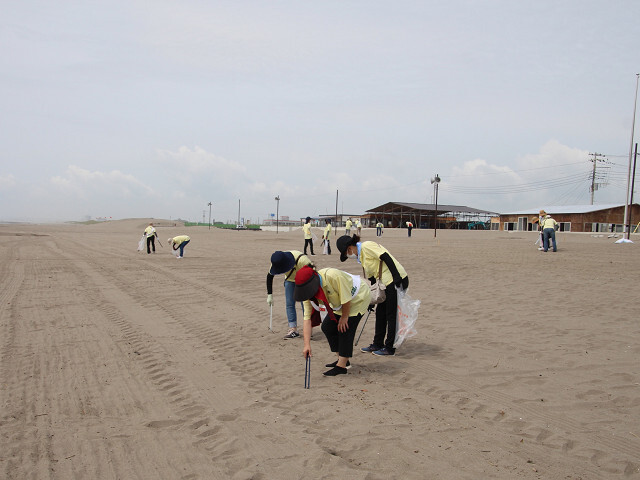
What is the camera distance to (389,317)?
18.9 feet

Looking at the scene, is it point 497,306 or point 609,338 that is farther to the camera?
point 497,306

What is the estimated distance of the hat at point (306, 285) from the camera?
445cm

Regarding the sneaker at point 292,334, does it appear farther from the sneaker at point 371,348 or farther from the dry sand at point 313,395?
the sneaker at point 371,348

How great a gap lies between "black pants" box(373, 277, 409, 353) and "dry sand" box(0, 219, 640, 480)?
0.92ft

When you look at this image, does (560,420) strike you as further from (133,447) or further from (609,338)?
(133,447)

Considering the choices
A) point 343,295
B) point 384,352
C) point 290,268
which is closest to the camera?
point 343,295

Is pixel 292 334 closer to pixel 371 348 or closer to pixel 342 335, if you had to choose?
pixel 371 348

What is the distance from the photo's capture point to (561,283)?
10.8m

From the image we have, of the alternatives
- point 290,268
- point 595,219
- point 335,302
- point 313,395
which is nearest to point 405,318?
point 335,302

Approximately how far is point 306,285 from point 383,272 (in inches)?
60.9

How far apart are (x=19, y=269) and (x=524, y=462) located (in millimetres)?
16083

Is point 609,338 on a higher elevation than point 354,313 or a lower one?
lower

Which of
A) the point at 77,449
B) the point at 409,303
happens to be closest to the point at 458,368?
the point at 409,303

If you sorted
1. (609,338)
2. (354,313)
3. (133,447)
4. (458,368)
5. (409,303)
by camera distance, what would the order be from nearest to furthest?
(133,447), (354,313), (458,368), (409,303), (609,338)
